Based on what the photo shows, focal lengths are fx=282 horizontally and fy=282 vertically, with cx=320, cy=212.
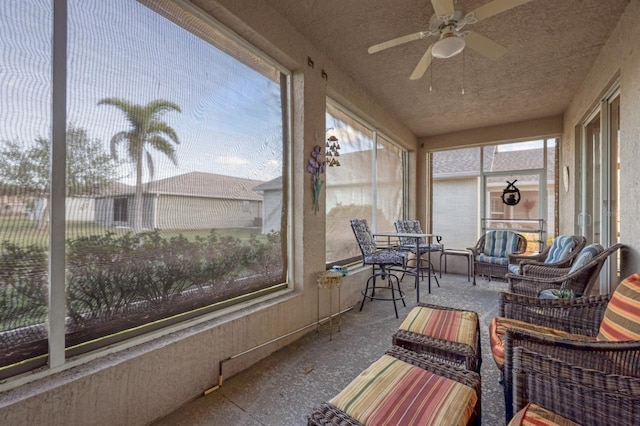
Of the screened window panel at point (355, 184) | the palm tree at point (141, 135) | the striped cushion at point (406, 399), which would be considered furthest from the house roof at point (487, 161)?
the palm tree at point (141, 135)

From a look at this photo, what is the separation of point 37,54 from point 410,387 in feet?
7.36

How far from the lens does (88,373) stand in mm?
1368

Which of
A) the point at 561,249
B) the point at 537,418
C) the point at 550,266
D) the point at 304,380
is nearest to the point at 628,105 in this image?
the point at 550,266

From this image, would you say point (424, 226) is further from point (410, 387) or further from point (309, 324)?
point (410, 387)

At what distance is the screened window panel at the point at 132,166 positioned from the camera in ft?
4.29

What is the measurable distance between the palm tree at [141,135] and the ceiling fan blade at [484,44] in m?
2.31

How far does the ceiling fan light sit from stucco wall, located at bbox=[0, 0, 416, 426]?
1.19m

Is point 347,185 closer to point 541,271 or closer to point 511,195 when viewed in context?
point 541,271

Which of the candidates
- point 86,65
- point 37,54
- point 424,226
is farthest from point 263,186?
point 424,226

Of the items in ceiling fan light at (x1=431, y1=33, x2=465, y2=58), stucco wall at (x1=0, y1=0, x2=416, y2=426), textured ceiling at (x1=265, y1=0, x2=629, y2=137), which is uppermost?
textured ceiling at (x1=265, y1=0, x2=629, y2=137)

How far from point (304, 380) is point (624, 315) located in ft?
5.98

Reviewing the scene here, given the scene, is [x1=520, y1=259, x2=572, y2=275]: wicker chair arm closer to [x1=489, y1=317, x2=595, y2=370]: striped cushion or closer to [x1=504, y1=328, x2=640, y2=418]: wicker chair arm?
[x1=489, y1=317, x2=595, y2=370]: striped cushion

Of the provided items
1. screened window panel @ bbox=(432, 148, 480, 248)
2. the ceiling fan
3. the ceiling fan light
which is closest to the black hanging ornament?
screened window panel @ bbox=(432, 148, 480, 248)

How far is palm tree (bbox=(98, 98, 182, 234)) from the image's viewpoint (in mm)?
1611
